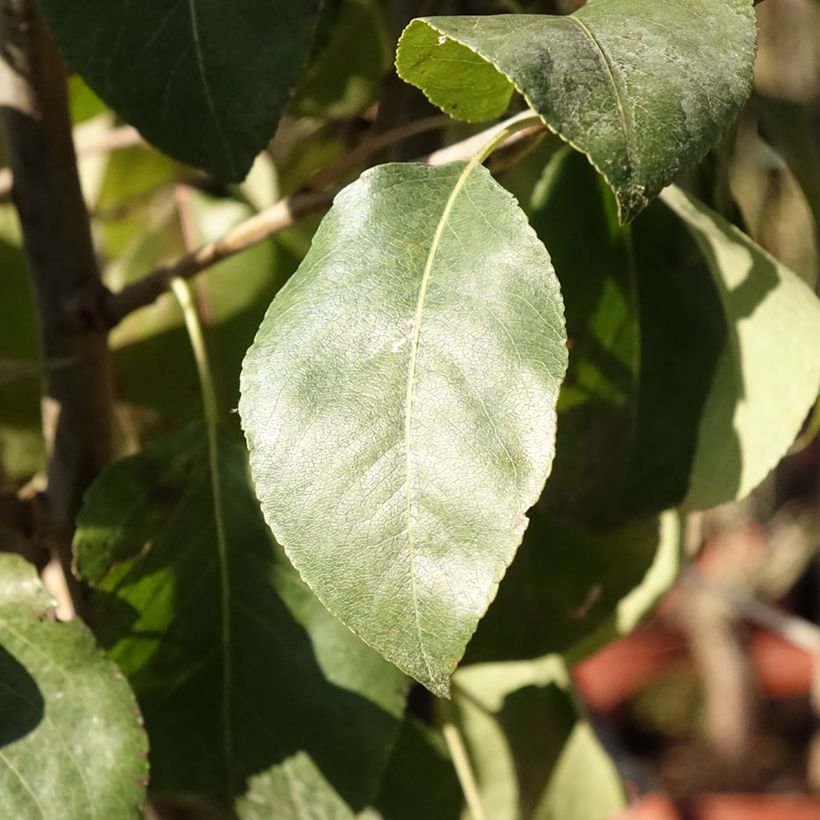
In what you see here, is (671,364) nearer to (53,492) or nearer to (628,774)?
(53,492)

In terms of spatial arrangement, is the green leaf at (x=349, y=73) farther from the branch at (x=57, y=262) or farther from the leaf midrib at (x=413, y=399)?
the leaf midrib at (x=413, y=399)

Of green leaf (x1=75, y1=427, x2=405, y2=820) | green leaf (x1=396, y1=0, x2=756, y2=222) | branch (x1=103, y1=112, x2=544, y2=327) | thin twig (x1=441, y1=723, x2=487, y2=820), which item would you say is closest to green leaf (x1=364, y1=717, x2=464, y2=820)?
thin twig (x1=441, y1=723, x2=487, y2=820)

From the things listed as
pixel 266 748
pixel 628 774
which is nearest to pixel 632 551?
pixel 266 748

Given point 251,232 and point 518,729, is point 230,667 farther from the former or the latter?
point 518,729

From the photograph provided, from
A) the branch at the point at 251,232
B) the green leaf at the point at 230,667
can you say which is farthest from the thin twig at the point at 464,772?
the branch at the point at 251,232

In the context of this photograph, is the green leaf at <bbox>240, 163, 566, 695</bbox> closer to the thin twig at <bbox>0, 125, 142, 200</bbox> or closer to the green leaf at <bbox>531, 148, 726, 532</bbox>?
the green leaf at <bbox>531, 148, 726, 532</bbox>

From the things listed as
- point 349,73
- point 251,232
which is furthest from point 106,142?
point 251,232
